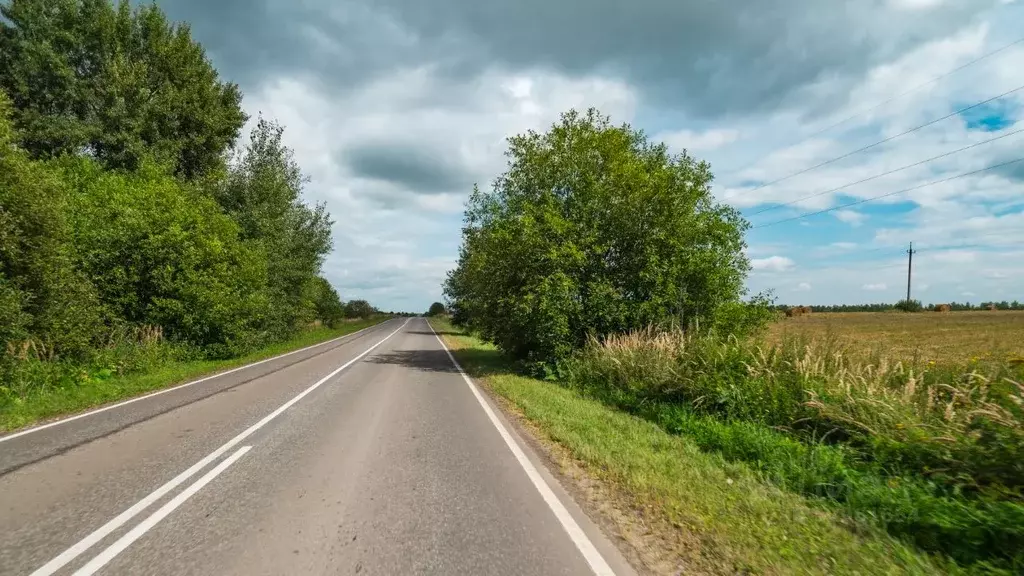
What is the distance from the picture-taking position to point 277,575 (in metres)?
3.63

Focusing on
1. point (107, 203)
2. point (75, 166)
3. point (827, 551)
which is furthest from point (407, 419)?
point (75, 166)

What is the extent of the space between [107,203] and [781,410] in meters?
22.9

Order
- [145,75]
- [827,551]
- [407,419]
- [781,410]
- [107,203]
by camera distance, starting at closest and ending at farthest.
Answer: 1. [827,551]
2. [781,410]
3. [407,419]
4. [107,203]
5. [145,75]

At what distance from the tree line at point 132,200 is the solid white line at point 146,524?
30.4ft

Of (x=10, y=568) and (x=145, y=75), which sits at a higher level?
(x=145, y=75)

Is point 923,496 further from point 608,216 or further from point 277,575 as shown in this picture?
point 608,216

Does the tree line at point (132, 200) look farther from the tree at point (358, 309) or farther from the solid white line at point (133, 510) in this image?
the tree at point (358, 309)

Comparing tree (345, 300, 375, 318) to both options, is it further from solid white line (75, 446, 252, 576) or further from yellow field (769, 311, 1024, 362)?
solid white line (75, 446, 252, 576)

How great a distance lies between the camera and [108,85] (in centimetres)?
2606

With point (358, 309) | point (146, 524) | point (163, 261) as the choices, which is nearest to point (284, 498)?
point (146, 524)

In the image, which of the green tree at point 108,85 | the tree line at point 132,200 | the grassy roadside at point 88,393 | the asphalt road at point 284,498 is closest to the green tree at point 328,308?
the tree line at point 132,200

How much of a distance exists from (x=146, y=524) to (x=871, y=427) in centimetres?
788

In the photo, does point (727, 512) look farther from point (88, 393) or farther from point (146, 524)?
point (88, 393)

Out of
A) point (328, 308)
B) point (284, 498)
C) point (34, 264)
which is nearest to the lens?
point (284, 498)
